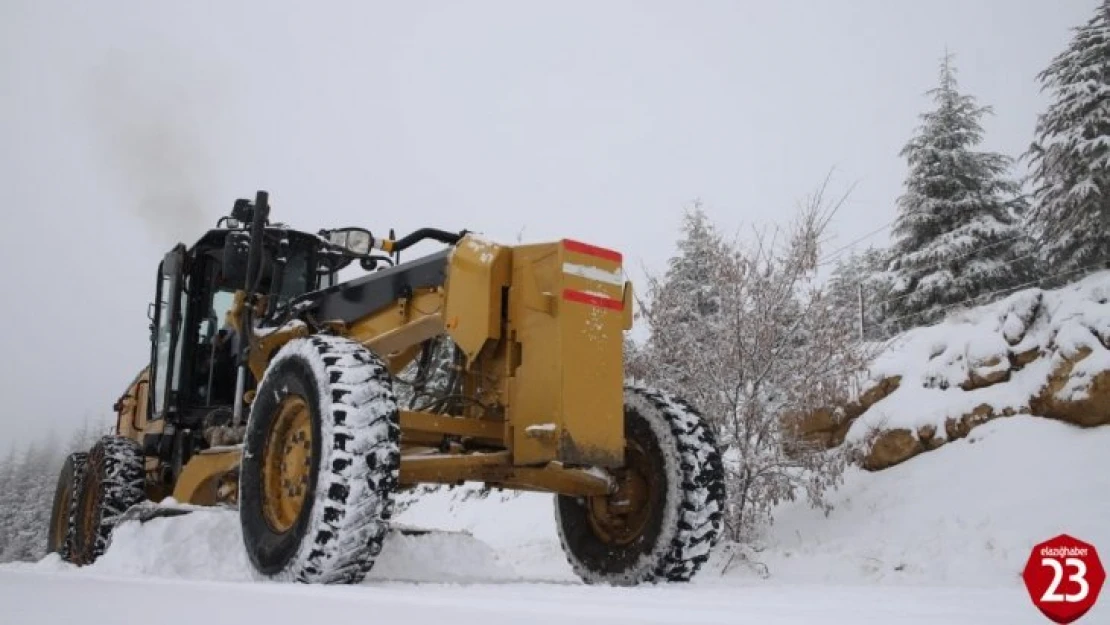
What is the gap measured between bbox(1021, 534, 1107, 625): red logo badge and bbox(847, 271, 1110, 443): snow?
8.02 meters

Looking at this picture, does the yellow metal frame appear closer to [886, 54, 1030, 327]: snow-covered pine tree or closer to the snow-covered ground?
the snow-covered ground

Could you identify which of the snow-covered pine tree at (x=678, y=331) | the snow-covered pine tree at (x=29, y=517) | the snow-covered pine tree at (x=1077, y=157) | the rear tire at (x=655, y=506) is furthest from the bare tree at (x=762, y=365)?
the snow-covered pine tree at (x=29, y=517)

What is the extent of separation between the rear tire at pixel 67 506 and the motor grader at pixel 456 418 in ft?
6.65

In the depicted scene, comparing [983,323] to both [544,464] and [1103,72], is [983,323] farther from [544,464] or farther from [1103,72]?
[1103,72]

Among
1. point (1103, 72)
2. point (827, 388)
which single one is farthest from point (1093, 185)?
point (827, 388)

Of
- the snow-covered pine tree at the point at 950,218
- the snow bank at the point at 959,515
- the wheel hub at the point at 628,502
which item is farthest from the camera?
the snow-covered pine tree at the point at 950,218

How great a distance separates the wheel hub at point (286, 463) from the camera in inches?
181

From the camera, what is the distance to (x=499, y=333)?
4855mm

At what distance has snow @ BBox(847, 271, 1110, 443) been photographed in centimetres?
905

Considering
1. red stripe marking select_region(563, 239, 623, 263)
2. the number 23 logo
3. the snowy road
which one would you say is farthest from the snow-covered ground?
red stripe marking select_region(563, 239, 623, 263)

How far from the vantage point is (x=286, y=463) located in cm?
474

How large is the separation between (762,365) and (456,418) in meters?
4.89

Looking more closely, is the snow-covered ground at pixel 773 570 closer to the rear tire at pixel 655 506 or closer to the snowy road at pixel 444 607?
the snowy road at pixel 444 607

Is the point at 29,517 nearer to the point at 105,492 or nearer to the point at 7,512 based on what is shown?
the point at 7,512
